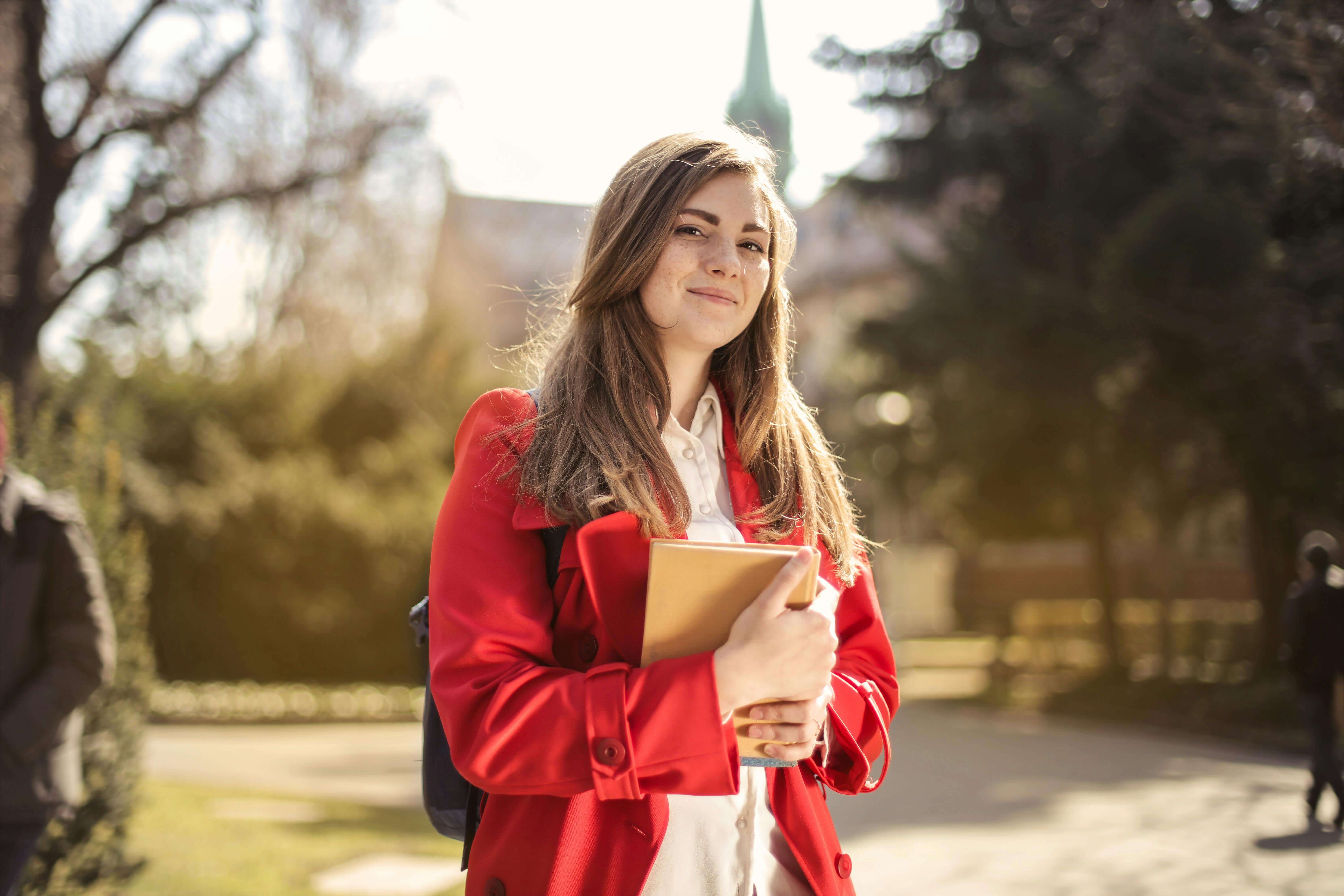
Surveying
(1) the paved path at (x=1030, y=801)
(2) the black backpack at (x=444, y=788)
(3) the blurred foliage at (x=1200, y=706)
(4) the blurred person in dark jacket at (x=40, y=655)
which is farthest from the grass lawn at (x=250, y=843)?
(3) the blurred foliage at (x=1200, y=706)

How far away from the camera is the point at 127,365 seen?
1523 centimetres

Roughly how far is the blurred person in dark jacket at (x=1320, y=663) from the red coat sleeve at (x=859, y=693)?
23.9 feet

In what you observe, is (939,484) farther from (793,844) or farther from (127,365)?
(793,844)

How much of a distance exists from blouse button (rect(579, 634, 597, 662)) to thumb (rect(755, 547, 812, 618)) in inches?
11.3

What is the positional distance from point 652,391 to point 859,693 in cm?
64

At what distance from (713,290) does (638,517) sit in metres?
0.45

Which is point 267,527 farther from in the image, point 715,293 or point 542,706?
point 542,706

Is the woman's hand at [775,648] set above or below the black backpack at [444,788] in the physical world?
above

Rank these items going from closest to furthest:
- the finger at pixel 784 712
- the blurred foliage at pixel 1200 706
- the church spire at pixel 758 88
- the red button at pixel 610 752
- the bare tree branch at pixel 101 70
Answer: the red button at pixel 610 752 < the finger at pixel 784 712 < the bare tree branch at pixel 101 70 < the blurred foliage at pixel 1200 706 < the church spire at pixel 758 88

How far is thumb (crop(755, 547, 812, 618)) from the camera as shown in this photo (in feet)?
5.05

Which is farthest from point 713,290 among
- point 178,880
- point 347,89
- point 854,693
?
point 347,89

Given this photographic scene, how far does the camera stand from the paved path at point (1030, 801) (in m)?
6.56

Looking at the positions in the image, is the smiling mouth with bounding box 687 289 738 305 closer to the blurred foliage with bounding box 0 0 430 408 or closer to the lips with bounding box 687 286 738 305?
the lips with bounding box 687 286 738 305

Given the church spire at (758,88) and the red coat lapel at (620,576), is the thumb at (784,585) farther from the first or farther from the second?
the church spire at (758,88)
